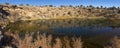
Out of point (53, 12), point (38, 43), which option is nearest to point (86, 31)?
point (38, 43)

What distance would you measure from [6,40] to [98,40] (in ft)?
43.4

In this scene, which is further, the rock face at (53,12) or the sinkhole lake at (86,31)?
the rock face at (53,12)

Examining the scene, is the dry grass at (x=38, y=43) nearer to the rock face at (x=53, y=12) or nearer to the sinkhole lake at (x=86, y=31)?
the sinkhole lake at (x=86, y=31)

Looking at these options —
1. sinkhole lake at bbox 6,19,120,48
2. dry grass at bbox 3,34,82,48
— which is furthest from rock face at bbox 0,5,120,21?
dry grass at bbox 3,34,82,48

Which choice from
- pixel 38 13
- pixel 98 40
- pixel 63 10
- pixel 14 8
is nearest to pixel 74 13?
pixel 63 10

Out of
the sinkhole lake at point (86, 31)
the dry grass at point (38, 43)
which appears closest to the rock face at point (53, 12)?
the sinkhole lake at point (86, 31)

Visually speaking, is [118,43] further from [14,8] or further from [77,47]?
[14,8]

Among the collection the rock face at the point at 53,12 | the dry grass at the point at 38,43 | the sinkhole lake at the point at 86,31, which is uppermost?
the rock face at the point at 53,12

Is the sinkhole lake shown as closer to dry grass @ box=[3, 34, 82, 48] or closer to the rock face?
dry grass @ box=[3, 34, 82, 48]

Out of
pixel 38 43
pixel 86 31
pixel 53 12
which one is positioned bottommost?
pixel 86 31

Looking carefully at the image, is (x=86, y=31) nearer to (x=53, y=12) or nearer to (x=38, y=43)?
(x=38, y=43)

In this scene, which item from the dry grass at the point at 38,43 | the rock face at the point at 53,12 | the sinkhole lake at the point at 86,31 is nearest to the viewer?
the dry grass at the point at 38,43

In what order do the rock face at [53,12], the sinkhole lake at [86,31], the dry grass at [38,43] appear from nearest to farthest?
the dry grass at [38,43] → the sinkhole lake at [86,31] → the rock face at [53,12]

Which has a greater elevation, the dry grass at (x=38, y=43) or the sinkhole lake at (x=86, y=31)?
the dry grass at (x=38, y=43)
